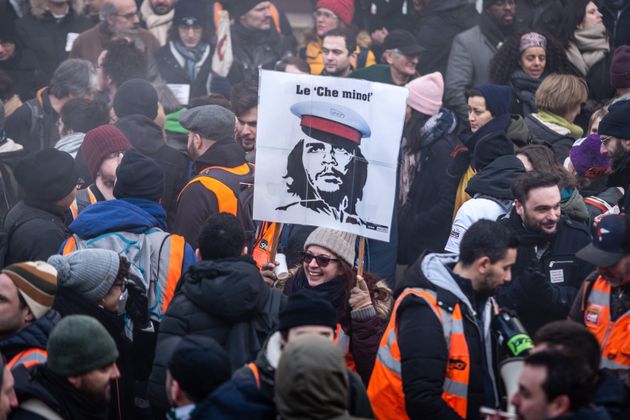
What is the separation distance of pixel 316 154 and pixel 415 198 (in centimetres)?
275

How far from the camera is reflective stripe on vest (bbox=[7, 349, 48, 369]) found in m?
4.99

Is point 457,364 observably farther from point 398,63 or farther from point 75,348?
point 398,63

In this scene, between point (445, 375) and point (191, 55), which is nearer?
point (445, 375)

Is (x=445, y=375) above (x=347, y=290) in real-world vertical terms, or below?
below

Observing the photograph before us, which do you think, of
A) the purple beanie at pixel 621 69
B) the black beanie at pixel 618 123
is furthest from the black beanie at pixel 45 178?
the purple beanie at pixel 621 69

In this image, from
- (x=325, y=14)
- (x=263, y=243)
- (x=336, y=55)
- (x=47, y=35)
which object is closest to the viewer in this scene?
(x=263, y=243)

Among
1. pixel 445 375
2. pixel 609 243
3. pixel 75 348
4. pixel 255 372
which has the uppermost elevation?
pixel 609 243

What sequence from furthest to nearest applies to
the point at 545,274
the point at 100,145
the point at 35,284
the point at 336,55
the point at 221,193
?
the point at 336,55, the point at 100,145, the point at 221,193, the point at 545,274, the point at 35,284

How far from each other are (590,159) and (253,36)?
5450mm

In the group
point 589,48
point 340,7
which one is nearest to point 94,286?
point 589,48

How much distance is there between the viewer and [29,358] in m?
5.04

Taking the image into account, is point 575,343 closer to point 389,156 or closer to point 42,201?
point 389,156

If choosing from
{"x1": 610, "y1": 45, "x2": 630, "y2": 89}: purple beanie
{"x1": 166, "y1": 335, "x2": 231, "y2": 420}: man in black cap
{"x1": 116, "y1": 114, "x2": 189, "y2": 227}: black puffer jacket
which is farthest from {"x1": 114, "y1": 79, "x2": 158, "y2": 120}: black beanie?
{"x1": 166, "y1": 335, "x2": 231, "y2": 420}: man in black cap

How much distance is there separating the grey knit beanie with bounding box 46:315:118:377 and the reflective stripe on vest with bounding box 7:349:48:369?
327mm
